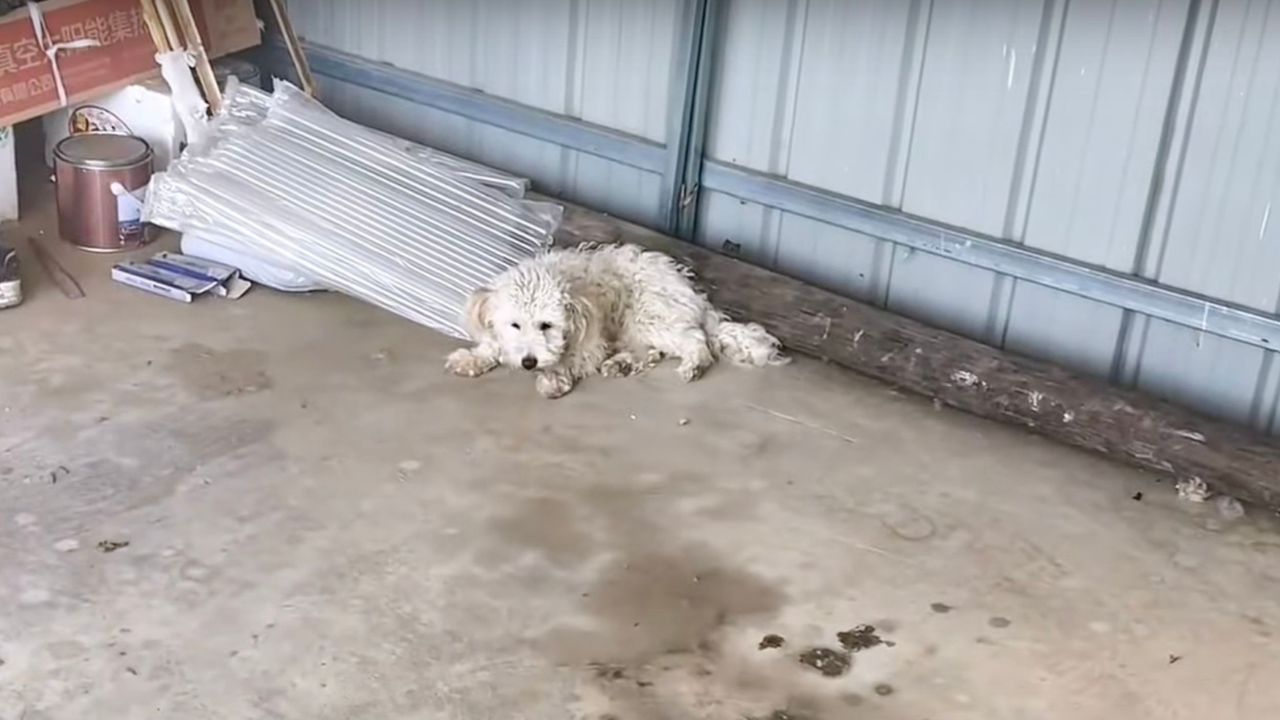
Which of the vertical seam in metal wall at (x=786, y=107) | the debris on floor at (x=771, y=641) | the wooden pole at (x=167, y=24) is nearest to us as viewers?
the debris on floor at (x=771, y=641)

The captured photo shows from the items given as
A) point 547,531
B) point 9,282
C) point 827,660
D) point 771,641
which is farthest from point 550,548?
point 9,282

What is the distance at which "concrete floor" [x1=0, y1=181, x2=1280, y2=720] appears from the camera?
2.38 m

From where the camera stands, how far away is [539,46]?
13.5 ft

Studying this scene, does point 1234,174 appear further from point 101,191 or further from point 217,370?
point 101,191

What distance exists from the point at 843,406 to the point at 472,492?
978mm

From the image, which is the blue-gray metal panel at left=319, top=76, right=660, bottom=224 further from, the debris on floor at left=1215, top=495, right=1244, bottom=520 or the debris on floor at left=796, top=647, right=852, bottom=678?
the debris on floor at left=796, top=647, right=852, bottom=678

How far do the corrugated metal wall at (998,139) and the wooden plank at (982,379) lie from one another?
0.15m

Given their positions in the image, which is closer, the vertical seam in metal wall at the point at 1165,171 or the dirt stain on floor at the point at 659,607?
the dirt stain on floor at the point at 659,607

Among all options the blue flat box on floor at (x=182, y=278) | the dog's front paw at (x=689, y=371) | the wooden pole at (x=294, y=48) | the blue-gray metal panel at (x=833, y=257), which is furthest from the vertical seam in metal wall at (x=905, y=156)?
the wooden pole at (x=294, y=48)

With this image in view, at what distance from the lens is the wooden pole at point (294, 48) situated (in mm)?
4488

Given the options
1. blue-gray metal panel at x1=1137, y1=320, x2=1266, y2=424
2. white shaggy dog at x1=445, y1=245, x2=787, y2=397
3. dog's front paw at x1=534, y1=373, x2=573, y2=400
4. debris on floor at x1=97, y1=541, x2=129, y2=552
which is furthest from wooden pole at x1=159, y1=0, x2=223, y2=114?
blue-gray metal panel at x1=1137, y1=320, x2=1266, y2=424

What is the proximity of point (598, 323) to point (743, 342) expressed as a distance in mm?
384

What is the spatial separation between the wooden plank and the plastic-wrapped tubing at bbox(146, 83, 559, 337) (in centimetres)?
28

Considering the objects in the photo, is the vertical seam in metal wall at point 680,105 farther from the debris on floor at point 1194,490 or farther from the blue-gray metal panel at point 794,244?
the debris on floor at point 1194,490
